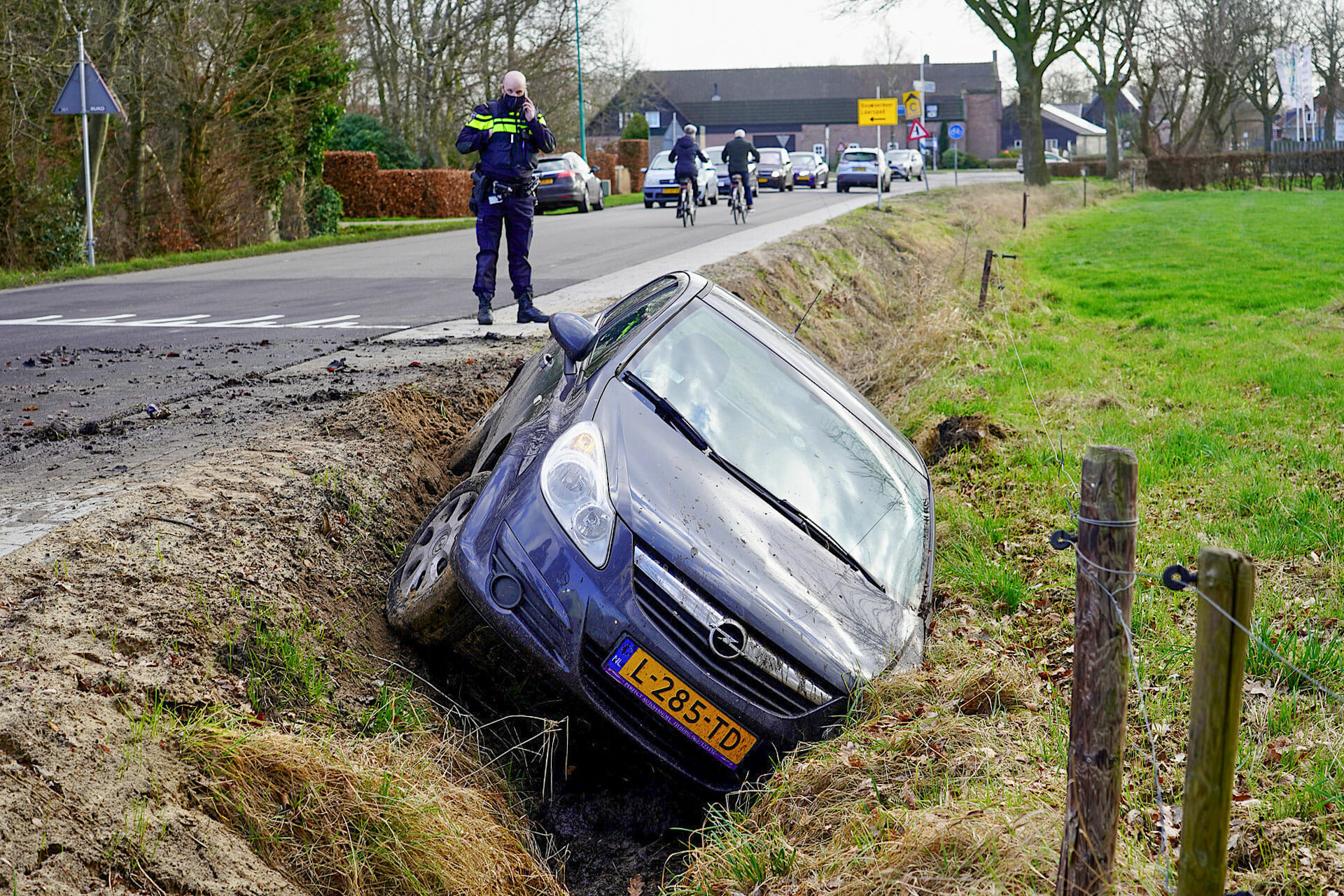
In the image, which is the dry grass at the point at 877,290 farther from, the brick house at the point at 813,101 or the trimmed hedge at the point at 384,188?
the brick house at the point at 813,101

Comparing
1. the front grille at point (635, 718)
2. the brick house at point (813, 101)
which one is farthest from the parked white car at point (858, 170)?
the brick house at point (813, 101)

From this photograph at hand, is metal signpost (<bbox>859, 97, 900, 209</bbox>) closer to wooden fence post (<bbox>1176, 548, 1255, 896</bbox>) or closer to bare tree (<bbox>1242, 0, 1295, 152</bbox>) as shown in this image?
wooden fence post (<bbox>1176, 548, 1255, 896</bbox>)

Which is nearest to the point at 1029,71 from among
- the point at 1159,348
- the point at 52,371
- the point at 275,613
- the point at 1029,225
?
the point at 1029,225

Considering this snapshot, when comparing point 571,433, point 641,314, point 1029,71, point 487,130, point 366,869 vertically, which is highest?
point 1029,71

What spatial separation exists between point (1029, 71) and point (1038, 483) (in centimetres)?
3647

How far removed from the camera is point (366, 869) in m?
3.01

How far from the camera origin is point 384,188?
31969 millimetres

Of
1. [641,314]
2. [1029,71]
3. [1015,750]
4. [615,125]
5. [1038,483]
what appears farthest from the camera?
[615,125]

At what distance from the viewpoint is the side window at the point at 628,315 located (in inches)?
171

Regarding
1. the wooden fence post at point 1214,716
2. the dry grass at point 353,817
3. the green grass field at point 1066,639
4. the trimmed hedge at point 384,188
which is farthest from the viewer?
the trimmed hedge at point 384,188

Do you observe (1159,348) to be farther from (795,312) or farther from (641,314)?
(641,314)

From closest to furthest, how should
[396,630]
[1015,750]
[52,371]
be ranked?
[1015,750] < [396,630] < [52,371]

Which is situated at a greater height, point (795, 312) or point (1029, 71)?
point (1029, 71)

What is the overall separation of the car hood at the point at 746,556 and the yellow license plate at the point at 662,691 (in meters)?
0.26
